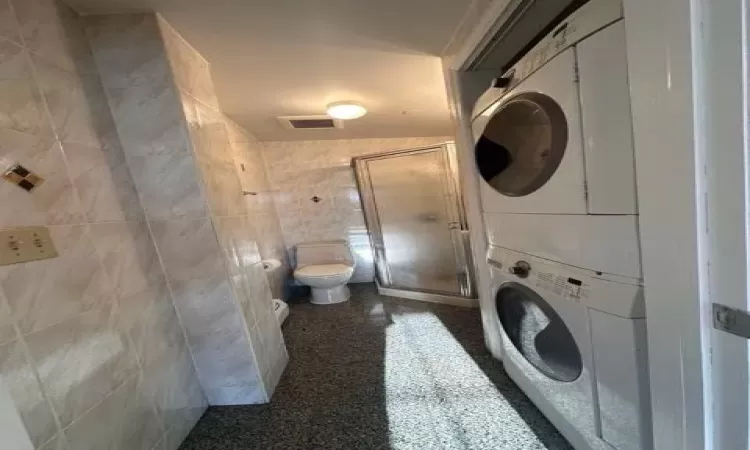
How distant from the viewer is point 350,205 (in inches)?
134

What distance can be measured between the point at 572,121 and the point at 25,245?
161 centimetres

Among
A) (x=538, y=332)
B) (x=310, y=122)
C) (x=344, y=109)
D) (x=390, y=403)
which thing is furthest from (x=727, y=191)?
(x=310, y=122)

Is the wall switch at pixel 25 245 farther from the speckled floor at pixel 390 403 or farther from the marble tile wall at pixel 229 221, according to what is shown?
the speckled floor at pixel 390 403

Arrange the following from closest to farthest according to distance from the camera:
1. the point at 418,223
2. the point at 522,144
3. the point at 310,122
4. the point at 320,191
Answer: the point at 522,144 < the point at 310,122 < the point at 418,223 < the point at 320,191

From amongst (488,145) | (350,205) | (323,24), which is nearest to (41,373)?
(323,24)

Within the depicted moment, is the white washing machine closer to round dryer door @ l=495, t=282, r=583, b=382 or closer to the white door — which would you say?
round dryer door @ l=495, t=282, r=583, b=382

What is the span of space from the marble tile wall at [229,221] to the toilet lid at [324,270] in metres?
Result: 1.00

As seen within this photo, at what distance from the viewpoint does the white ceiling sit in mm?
1146

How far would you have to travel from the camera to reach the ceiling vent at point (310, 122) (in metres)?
2.45

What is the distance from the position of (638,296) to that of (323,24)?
1.53m

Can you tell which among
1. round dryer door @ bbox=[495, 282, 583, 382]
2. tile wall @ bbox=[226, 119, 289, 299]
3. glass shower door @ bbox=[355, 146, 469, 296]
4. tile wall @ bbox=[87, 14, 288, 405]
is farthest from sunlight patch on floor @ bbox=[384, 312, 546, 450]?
tile wall @ bbox=[226, 119, 289, 299]

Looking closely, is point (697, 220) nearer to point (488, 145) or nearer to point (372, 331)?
point (488, 145)

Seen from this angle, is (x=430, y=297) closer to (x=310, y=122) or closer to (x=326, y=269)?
(x=326, y=269)

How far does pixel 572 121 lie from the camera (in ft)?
2.57
